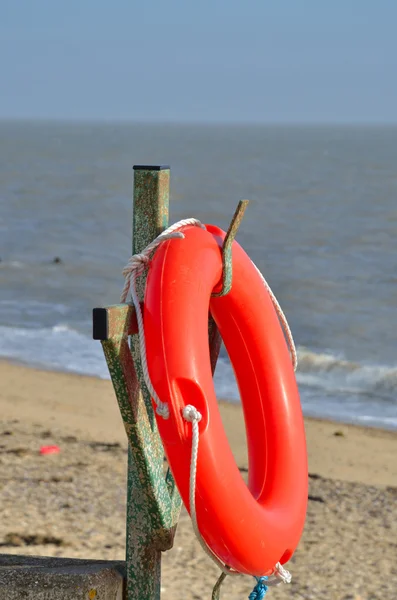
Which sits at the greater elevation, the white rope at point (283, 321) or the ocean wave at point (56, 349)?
the white rope at point (283, 321)

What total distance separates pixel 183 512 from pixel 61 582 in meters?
2.34

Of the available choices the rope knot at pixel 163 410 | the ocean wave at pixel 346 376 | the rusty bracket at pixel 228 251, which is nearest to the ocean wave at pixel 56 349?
the ocean wave at pixel 346 376

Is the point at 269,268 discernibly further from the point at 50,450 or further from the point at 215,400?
the point at 215,400

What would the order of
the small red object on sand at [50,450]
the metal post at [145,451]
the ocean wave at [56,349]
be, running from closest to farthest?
the metal post at [145,451], the small red object on sand at [50,450], the ocean wave at [56,349]

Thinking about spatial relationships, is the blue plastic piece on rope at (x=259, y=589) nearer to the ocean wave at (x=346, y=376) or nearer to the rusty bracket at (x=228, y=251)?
the rusty bracket at (x=228, y=251)

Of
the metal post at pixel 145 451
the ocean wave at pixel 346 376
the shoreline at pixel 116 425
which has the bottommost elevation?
the ocean wave at pixel 346 376

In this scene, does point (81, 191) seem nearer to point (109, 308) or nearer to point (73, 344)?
point (73, 344)

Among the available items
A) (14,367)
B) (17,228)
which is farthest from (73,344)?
(17,228)

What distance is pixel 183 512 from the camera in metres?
4.80

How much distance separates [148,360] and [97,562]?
2.35 feet

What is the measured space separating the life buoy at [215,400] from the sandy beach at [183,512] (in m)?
1.45

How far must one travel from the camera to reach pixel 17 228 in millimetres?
20203

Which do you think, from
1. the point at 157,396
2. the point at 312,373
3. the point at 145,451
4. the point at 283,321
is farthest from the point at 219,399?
the point at 157,396

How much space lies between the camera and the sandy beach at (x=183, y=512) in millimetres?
4102
